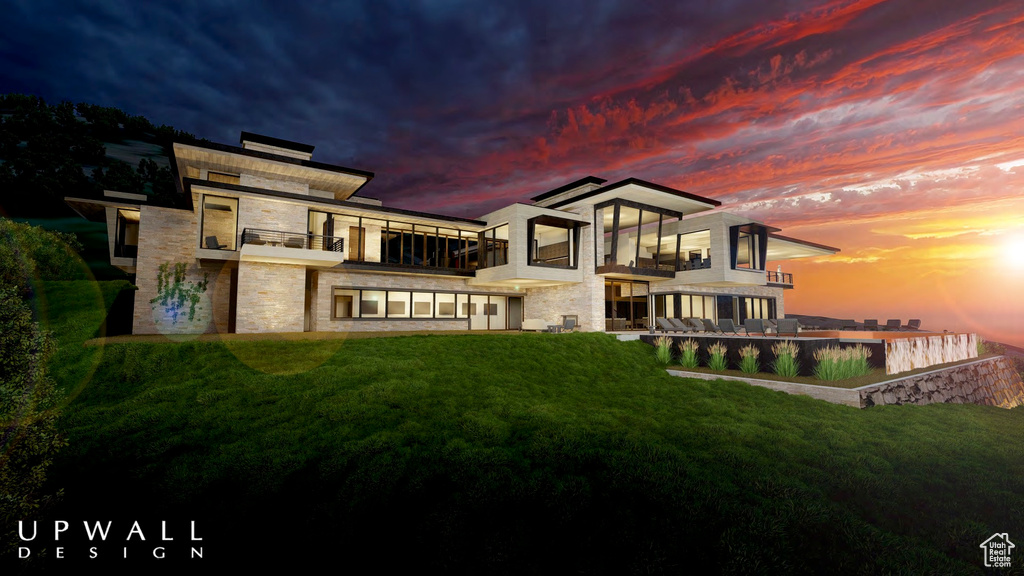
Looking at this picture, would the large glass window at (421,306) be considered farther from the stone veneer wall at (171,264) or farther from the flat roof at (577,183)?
the flat roof at (577,183)

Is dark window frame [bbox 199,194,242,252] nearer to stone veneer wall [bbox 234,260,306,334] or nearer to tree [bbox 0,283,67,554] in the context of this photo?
stone veneer wall [bbox 234,260,306,334]

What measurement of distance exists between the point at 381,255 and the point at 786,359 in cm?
2035

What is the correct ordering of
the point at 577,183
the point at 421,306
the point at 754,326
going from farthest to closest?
the point at 577,183
the point at 421,306
the point at 754,326

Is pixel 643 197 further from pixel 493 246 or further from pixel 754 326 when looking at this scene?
pixel 754 326

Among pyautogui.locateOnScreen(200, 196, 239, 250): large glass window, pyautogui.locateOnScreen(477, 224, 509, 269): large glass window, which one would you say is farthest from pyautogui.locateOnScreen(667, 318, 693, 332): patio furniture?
pyautogui.locateOnScreen(200, 196, 239, 250): large glass window

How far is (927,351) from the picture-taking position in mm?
14211

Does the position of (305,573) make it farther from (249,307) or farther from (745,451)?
(249,307)

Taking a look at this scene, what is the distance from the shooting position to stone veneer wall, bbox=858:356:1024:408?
10.9 metres

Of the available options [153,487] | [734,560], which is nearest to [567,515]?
[734,560]

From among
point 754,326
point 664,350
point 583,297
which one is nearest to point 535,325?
point 583,297

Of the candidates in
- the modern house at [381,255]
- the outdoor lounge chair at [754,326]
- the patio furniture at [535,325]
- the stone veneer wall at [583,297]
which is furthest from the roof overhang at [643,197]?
the outdoor lounge chair at [754,326]

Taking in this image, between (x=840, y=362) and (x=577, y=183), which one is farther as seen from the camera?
(x=577, y=183)

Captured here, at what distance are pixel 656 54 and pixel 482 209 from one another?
32921 millimetres

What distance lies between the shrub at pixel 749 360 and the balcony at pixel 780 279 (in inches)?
869
